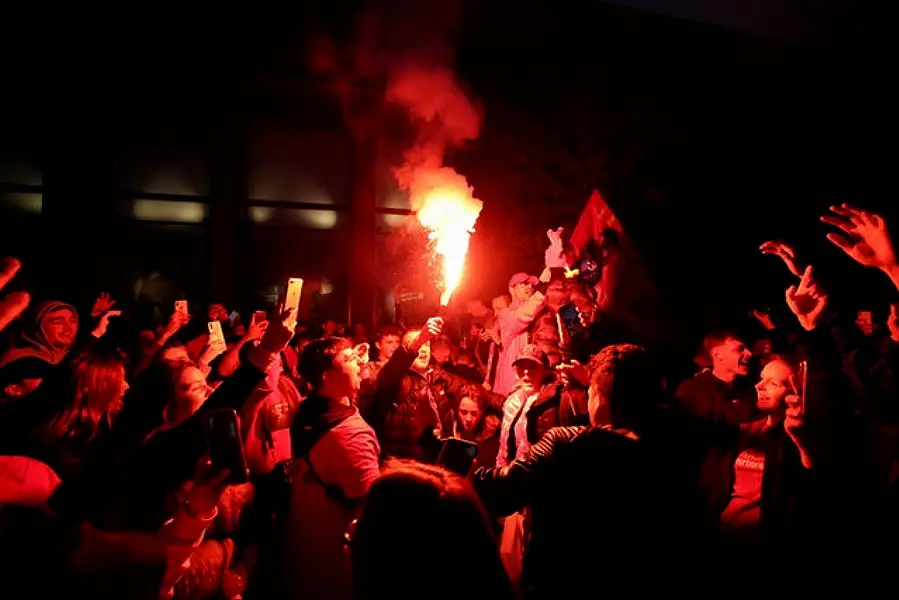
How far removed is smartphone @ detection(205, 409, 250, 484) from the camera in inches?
106

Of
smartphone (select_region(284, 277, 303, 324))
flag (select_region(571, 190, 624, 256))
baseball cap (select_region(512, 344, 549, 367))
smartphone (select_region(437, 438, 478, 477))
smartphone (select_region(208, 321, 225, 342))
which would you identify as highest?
flag (select_region(571, 190, 624, 256))

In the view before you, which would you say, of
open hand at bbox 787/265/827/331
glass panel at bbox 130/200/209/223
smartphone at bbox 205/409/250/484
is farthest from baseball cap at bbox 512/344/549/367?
glass panel at bbox 130/200/209/223

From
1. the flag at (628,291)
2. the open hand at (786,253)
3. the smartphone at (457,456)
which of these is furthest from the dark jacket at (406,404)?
the open hand at (786,253)

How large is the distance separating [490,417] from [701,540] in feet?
12.6

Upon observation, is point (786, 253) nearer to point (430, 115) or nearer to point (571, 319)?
point (571, 319)

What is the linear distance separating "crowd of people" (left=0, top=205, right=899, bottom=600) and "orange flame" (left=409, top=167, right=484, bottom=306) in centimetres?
219

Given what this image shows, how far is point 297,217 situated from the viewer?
59.8 feet

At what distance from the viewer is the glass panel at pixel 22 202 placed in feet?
51.1

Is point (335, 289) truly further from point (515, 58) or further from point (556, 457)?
point (556, 457)

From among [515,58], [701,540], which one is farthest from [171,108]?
[701,540]

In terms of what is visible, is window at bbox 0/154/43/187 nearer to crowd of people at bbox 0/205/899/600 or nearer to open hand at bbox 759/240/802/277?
crowd of people at bbox 0/205/899/600

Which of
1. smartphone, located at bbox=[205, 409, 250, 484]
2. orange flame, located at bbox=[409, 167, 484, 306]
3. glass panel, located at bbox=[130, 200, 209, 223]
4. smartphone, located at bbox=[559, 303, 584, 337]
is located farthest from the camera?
glass panel, located at bbox=[130, 200, 209, 223]

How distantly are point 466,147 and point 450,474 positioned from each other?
1375 cm

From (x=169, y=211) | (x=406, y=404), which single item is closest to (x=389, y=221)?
(x=169, y=211)
